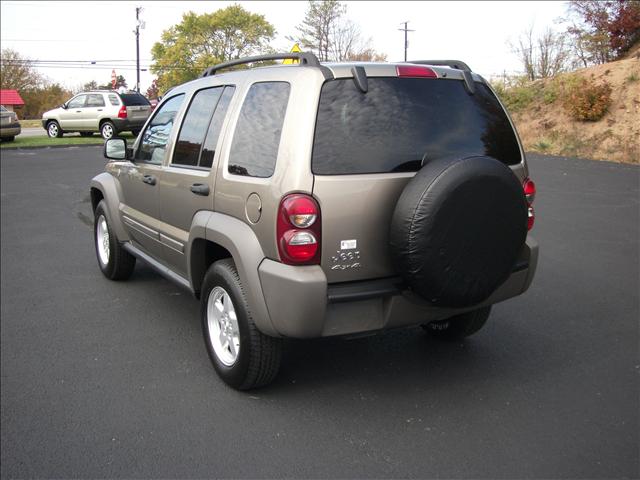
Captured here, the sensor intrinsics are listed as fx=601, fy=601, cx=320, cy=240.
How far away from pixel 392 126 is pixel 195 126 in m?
1.63

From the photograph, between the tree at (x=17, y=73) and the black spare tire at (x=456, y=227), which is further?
the tree at (x=17, y=73)

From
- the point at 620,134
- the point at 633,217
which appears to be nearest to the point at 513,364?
the point at 633,217

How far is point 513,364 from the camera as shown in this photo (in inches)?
161

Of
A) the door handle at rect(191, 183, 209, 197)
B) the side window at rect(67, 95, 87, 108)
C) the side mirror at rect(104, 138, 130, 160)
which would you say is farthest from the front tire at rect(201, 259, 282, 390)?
the side window at rect(67, 95, 87, 108)

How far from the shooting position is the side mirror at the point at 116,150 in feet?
17.8

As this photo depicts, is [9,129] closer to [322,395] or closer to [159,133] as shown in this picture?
[159,133]

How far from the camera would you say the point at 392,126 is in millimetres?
3307

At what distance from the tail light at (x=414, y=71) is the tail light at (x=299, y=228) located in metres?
0.96

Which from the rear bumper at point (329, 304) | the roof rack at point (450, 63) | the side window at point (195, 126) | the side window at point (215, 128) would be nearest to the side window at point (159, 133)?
the side window at point (195, 126)

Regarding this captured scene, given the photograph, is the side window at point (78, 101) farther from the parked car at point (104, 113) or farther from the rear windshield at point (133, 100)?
the rear windshield at point (133, 100)

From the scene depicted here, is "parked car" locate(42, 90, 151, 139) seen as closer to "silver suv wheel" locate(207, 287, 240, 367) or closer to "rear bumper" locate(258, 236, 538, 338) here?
"silver suv wheel" locate(207, 287, 240, 367)

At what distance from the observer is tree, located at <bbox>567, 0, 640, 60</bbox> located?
922 inches

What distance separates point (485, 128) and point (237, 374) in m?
2.13

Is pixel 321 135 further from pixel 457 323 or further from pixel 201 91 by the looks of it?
pixel 457 323
